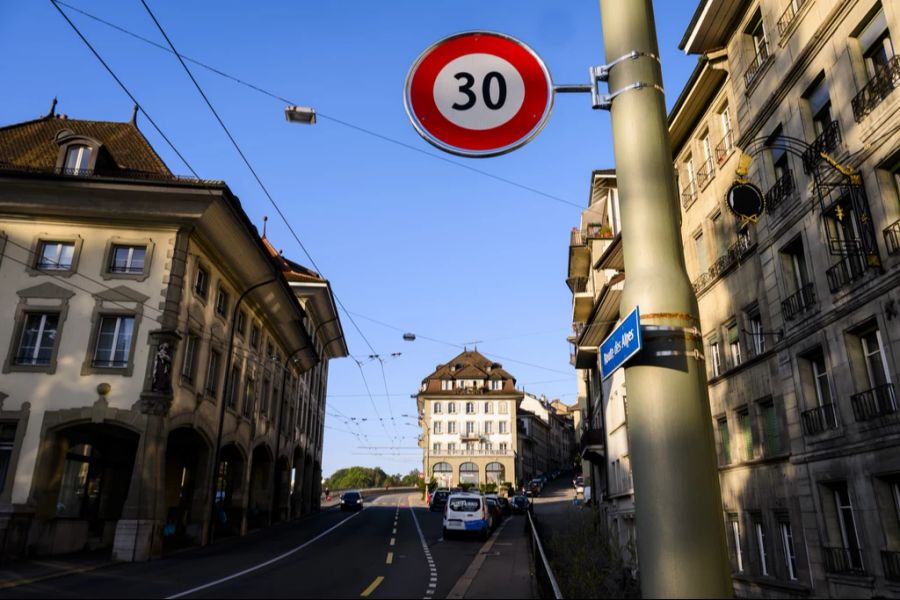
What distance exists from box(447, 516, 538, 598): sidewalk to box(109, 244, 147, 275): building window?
1590cm

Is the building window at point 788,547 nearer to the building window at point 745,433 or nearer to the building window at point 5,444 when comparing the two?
the building window at point 745,433

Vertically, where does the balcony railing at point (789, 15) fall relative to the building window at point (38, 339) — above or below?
above

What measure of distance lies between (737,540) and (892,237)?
9855 mm

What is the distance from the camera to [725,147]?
66.4 ft

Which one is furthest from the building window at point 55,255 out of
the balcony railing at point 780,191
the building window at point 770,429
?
the building window at point 770,429

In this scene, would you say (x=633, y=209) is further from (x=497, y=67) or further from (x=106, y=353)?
(x=106, y=353)

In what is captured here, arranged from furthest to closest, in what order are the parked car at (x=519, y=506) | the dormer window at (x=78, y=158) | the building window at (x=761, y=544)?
1. the parked car at (x=519, y=506)
2. the dormer window at (x=78, y=158)
3. the building window at (x=761, y=544)

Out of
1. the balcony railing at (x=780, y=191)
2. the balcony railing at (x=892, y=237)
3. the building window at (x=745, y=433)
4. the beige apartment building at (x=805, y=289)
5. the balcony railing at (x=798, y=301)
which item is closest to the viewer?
the balcony railing at (x=892, y=237)

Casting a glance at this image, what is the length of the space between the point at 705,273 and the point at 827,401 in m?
7.28

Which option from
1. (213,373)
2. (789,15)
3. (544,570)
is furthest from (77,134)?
(789,15)

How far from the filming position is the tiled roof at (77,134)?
80.4ft

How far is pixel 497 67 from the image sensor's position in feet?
11.1

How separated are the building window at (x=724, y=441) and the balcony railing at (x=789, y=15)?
1108cm

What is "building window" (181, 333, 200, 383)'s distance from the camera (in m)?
23.9
